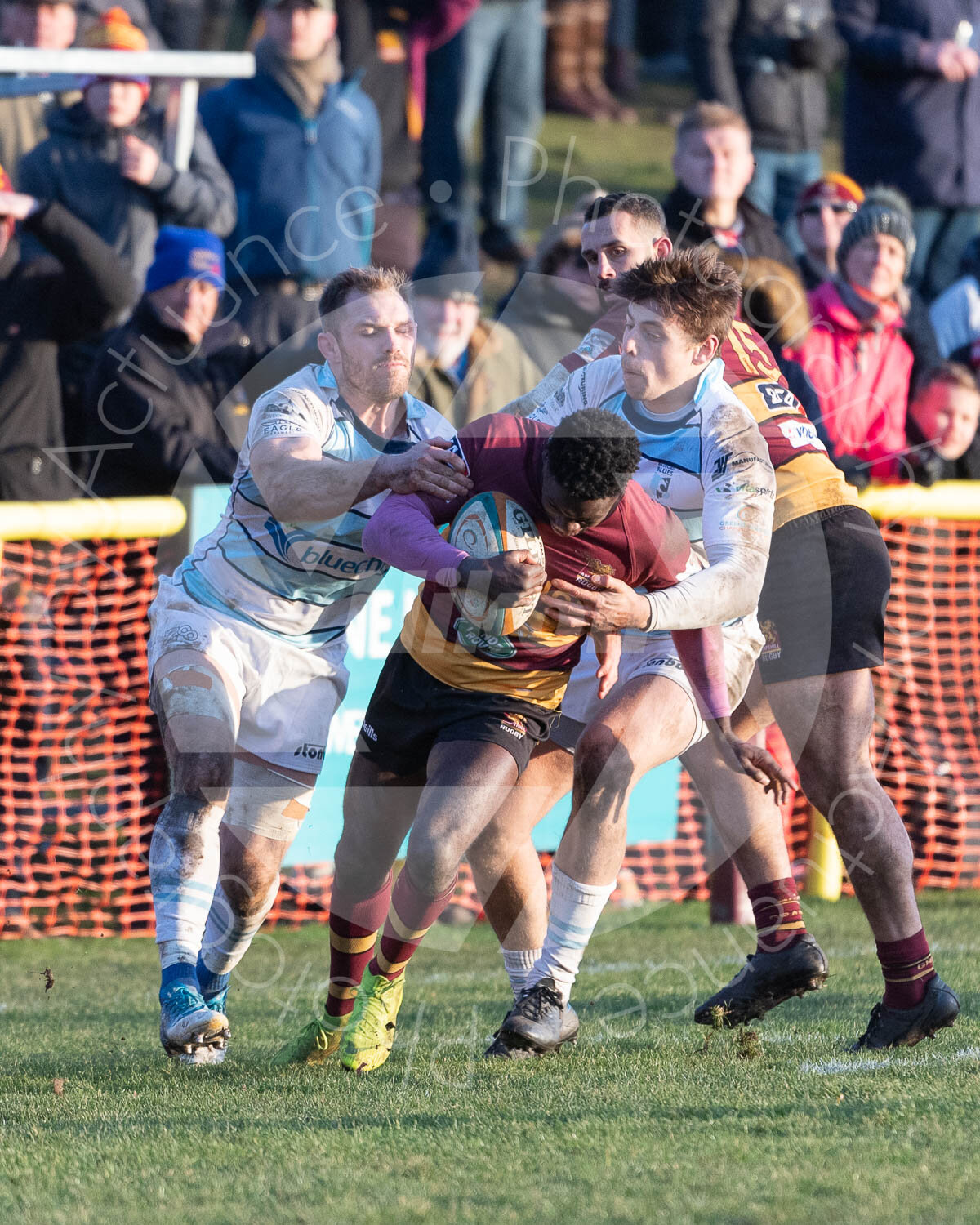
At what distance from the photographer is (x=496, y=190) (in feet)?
34.1

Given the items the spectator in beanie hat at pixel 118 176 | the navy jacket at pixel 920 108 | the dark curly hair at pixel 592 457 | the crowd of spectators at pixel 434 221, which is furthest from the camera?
the navy jacket at pixel 920 108

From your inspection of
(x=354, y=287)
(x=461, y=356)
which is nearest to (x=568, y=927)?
(x=354, y=287)

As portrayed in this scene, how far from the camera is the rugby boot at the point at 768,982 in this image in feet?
16.8

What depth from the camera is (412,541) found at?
4504 millimetres

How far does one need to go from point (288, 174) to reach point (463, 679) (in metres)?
4.75

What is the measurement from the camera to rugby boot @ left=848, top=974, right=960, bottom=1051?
490 cm

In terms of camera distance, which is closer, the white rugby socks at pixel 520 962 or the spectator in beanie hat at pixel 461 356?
the white rugby socks at pixel 520 962

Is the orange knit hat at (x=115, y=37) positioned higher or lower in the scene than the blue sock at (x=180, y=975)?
higher

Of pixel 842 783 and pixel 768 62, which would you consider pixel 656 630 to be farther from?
pixel 768 62

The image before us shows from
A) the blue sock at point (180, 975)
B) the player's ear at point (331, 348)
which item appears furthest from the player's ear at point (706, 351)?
the blue sock at point (180, 975)

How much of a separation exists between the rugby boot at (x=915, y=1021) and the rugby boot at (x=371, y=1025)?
1.35 m

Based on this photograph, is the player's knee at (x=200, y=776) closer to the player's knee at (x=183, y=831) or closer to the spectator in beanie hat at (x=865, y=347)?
the player's knee at (x=183, y=831)

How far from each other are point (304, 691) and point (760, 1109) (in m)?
1.98

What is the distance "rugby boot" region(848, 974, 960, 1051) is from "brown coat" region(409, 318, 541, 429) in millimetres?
3003
